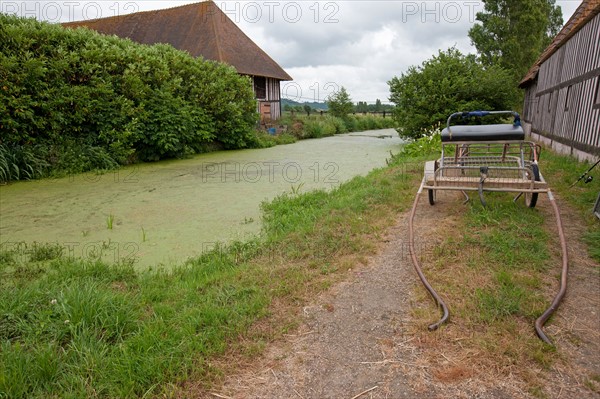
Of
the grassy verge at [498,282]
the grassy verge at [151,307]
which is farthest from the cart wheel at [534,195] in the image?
the grassy verge at [151,307]

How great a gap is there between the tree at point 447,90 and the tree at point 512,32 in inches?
346

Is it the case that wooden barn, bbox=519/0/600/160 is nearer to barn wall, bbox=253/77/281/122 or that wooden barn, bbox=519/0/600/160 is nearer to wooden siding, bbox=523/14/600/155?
wooden siding, bbox=523/14/600/155

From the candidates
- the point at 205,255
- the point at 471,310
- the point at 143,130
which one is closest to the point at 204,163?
the point at 143,130

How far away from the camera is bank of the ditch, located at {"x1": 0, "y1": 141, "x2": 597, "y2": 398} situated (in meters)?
1.66

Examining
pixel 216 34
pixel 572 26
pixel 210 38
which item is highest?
pixel 216 34

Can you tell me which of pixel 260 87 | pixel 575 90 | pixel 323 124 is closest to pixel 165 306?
pixel 575 90

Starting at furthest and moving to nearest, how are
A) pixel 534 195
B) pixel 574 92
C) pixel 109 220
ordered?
pixel 574 92 < pixel 109 220 < pixel 534 195

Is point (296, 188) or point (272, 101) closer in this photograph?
point (296, 188)

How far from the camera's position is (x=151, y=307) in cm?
231

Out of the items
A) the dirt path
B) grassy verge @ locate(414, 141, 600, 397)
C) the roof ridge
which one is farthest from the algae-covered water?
the roof ridge

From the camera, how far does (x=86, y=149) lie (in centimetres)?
741

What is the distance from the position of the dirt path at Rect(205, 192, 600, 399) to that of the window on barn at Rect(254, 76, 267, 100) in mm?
14275

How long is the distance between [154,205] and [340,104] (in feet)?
61.1

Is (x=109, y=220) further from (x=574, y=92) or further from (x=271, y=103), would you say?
(x=271, y=103)
